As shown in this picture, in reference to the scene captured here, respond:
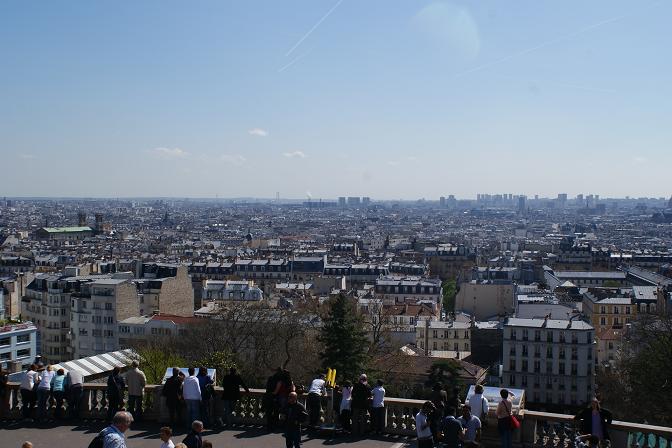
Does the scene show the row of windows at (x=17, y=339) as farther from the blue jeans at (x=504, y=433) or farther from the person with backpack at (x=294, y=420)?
Answer: the blue jeans at (x=504, y=433)

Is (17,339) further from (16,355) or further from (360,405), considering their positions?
(360,405)

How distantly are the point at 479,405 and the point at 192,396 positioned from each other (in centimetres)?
557

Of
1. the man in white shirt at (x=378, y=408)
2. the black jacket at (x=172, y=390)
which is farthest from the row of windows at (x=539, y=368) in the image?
the black jacket at (x=172, y=390)

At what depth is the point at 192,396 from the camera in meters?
16.2

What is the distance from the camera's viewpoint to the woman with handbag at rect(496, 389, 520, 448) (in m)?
14.6

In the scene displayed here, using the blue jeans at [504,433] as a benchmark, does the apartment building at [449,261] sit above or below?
below

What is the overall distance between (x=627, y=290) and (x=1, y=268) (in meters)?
73.1

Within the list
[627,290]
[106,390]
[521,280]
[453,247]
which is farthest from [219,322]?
[453,247]

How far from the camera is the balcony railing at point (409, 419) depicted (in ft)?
47.5

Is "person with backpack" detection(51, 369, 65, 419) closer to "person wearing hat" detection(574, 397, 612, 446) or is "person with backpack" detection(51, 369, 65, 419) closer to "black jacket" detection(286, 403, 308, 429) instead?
"black jacket" detection(286, 403, 308, 429)

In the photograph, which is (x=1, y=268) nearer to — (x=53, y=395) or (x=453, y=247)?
(x=453, y=247)

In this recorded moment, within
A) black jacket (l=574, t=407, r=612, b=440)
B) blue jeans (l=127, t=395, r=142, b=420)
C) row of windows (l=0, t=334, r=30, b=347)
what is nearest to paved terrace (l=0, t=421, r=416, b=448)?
blue jeans (l=127, t=395, r=142, b=420)

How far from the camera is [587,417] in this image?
560 inches

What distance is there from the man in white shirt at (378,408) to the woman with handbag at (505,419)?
2.41 metres
